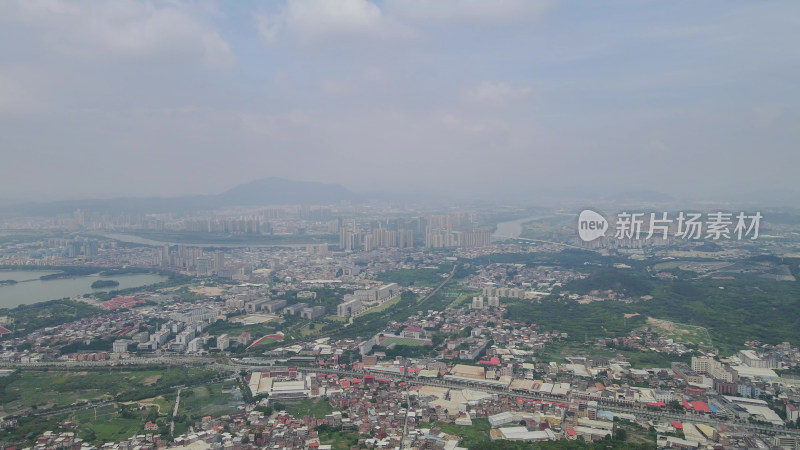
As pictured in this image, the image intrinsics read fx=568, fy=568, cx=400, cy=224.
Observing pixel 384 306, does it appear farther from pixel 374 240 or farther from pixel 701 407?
pixel 374 240

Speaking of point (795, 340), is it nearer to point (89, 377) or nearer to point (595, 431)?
point (595, 431)

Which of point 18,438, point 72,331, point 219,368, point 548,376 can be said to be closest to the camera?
point 18,438

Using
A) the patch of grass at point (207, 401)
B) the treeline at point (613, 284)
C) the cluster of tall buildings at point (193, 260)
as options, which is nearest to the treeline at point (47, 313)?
the cluster of tall buildings at point (193, 260)

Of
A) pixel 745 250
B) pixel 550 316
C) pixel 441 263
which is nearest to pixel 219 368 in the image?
pixel 550 316

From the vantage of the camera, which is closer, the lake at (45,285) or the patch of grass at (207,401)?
the patch of grass at (207,401)

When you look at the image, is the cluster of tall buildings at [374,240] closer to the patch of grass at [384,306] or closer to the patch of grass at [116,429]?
the patch of grass at [384,306]

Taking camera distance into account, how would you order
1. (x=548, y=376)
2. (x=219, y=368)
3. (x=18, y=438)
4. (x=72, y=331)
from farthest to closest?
(x=72, y=331)
(x=219, y=368)
(x=548, y=376)
(x=18, y=438)

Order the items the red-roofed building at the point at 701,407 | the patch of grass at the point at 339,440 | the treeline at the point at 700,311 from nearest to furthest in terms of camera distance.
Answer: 1. the patch of grass at the point at 339,440
2. the red-roofed building at the point at 701,407
3. the treeline at the point at 700,311
